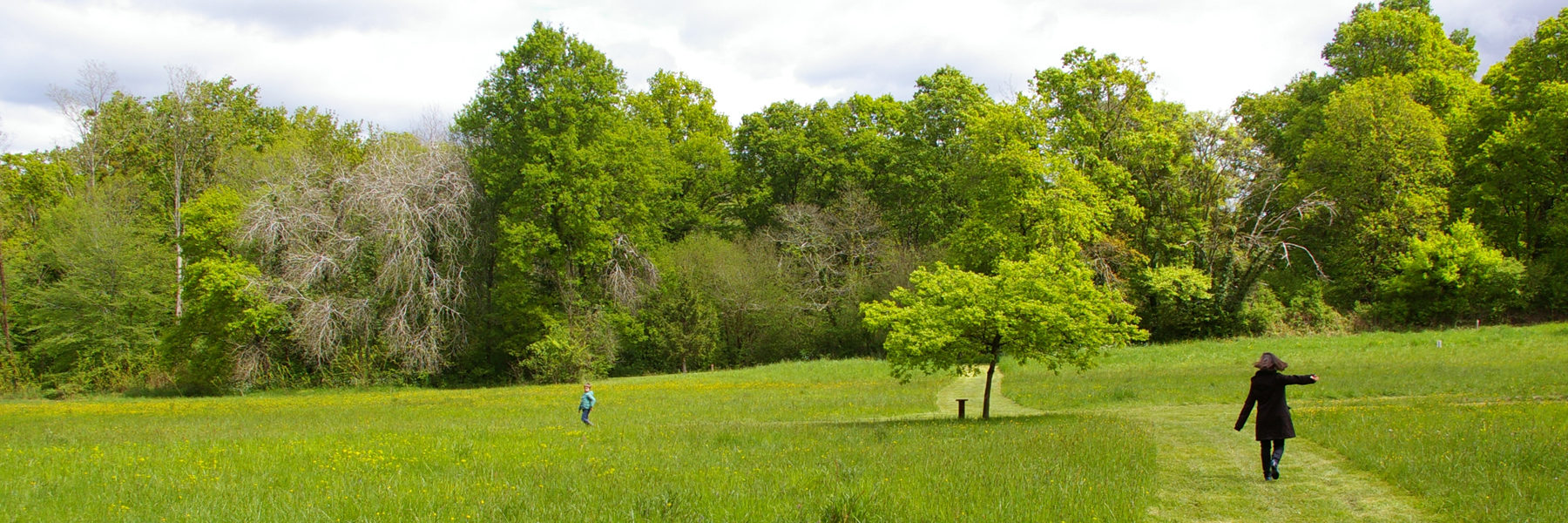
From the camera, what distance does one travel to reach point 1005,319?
17344mm

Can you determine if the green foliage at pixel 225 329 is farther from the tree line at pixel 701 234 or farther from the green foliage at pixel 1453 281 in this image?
the green foliage at pixel 1453 281

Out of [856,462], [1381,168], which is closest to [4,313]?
[856,462]

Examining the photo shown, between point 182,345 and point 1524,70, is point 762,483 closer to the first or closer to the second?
point 182,345

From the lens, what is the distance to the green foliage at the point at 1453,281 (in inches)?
1614

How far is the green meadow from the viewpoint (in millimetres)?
8578

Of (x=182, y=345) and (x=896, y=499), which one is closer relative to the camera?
(x=896, y=499)

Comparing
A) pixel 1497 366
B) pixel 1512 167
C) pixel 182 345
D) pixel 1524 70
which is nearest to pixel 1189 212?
pixel 1512 167

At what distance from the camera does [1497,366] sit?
24.8 m

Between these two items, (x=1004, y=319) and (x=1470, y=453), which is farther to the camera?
(x=1004, y=319)

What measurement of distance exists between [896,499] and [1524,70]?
54614 millimetres

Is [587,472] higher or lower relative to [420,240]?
lower

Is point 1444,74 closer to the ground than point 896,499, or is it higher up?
higher up

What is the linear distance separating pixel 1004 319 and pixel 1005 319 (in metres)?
0.06

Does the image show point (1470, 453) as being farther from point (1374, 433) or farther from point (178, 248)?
point (178, 248)
